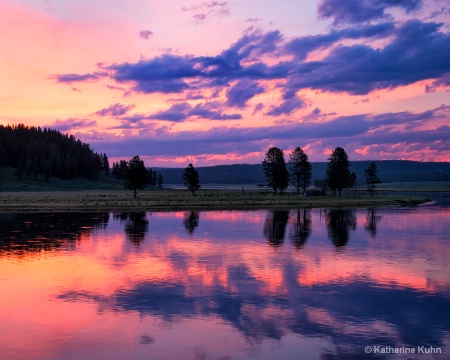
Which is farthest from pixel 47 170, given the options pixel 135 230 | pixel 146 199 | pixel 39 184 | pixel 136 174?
pixel 135 230

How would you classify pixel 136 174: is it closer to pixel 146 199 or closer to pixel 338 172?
pixel 146 199

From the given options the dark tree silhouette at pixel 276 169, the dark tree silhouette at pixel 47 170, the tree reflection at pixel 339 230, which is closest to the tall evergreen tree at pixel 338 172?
the dark tree silhouette at pixel 276 169

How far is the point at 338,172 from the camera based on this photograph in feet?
423

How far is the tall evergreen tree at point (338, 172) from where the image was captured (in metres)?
127

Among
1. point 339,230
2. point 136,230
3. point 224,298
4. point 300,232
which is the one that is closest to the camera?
point 224,298

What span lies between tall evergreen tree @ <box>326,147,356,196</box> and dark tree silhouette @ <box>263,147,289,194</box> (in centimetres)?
1155

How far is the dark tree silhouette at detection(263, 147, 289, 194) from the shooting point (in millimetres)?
131625

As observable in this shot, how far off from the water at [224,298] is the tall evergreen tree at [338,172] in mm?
89137

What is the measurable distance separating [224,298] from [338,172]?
371ft

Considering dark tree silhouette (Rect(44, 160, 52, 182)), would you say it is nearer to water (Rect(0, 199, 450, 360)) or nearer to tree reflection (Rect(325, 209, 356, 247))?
tree reflection (Rect(325, 209, 356, 247))

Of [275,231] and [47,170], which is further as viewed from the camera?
[47,170]

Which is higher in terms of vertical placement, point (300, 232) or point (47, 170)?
point (47, 170)

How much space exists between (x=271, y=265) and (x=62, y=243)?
17.0 meters

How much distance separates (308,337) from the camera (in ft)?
49.4
